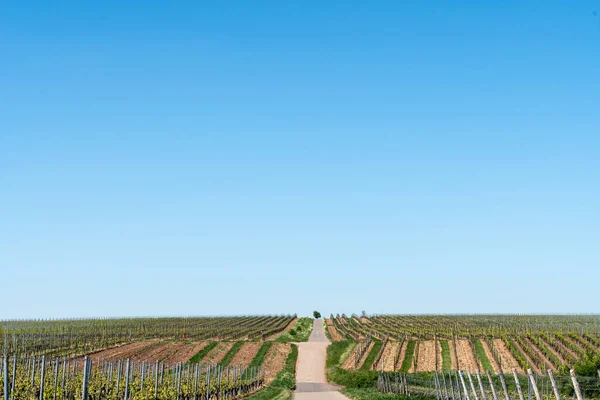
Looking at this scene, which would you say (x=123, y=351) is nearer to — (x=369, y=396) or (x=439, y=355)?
(x=439, y=355)

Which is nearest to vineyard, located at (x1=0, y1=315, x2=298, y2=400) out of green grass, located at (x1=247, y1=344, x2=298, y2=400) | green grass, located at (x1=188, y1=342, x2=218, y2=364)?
green grass, located at (x1=188, y1=342, x2=218, y2=364)

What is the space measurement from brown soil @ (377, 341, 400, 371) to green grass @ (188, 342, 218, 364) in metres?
15.8

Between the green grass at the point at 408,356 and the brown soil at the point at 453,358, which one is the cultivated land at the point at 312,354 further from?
the brown soil at the point at 453,358

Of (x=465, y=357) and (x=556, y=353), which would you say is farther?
(x=465, y=357)

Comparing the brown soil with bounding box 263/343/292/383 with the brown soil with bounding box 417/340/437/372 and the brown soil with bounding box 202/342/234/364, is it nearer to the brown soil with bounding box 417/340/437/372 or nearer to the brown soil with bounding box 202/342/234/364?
the brown soil with bounding box 202/342/234/364

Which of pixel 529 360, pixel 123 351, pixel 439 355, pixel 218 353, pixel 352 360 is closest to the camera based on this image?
pixel 529 360

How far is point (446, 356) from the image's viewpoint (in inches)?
2383

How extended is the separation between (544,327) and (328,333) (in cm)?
2493

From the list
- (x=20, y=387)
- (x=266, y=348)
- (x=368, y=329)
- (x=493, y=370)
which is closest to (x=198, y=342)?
(x=266, y=348)

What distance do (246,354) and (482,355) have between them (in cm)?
2109

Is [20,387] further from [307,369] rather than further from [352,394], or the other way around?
[307,369]

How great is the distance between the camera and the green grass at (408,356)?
58.1 m

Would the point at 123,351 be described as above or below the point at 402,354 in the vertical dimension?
above

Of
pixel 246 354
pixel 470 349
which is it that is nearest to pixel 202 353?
pixel 246 354
